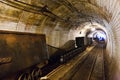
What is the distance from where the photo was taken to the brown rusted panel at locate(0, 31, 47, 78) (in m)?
4.64

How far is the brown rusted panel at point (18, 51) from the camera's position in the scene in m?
4.64

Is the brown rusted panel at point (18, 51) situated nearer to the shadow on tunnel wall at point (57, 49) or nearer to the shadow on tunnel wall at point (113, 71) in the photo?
the shadow on tunnel wall at point (113, 71)

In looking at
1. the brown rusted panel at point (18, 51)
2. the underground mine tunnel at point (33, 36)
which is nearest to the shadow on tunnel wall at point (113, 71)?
the underground mine tunnel at point (33, 36)

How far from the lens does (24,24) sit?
8469mm

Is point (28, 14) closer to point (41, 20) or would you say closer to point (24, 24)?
point (24, 24)

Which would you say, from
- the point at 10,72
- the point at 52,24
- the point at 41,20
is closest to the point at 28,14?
the point at 41,20

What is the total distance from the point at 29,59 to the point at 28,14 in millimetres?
3045

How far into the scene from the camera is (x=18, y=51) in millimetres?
5355

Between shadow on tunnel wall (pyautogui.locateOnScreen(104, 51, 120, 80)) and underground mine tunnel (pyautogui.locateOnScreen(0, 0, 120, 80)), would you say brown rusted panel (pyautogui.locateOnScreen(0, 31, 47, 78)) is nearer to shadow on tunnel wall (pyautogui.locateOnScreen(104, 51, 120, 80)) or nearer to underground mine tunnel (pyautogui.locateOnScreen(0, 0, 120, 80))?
underground mine tunnel (pyautogui.locateOnScreen(0, 0, 120, 80))

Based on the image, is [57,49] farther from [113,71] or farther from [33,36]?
[113,71]

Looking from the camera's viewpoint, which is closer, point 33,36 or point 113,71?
point 113,71

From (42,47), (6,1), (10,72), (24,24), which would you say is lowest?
(10,72)

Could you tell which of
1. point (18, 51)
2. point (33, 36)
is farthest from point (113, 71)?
point (18, 51)

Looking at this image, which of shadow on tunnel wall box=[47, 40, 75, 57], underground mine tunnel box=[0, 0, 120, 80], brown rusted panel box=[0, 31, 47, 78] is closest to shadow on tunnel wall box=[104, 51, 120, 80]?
underground mine tunnel box=[0, 0, 120, 80]
